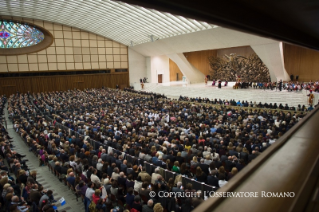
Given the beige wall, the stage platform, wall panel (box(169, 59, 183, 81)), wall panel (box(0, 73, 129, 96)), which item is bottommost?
the stage platform

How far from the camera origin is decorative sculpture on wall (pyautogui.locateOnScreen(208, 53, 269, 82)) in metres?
27.9

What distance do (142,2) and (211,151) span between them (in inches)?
291

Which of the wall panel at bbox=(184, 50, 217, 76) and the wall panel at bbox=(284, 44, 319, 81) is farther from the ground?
the wall panel at bbox=(184, 50, 217, 76)

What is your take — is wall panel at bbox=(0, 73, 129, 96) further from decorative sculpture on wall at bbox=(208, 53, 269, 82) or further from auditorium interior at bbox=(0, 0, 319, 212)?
decorative sculpture on wall at bbox=(208, 53, 269, 82)

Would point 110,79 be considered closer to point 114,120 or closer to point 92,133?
point 114,120

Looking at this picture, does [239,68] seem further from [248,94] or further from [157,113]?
[157,113]

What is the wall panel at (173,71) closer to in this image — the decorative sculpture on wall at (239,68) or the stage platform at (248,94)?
the decorative sculpture on wall at (239,68)

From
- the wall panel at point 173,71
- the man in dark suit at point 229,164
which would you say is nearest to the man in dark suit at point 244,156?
the man in dark suit at point 229,164

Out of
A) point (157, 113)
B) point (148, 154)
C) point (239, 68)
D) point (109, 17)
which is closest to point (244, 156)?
point (148, 154)

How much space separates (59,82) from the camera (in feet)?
109

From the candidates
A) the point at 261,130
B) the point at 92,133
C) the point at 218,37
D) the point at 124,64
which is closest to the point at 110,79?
the point at 124,64

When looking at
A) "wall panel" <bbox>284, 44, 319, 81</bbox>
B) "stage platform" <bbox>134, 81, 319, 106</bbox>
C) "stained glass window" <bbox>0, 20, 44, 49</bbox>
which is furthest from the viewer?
"stained glass window" <bbox>0, 20, 44, 49</bbox>

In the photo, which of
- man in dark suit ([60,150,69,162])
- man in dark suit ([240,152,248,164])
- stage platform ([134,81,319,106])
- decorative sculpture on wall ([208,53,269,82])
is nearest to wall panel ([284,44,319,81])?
decorative sculpture on wall ([208,53,269,82])

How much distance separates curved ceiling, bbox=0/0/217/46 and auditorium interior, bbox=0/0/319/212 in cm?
20
